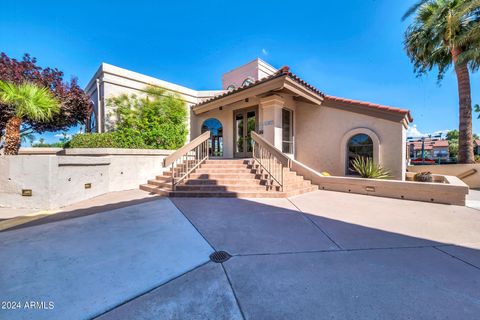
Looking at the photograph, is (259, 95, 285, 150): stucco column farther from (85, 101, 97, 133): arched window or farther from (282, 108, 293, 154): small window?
(85, 101, 97, 133): arched window

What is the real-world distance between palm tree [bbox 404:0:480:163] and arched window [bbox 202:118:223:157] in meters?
11.3

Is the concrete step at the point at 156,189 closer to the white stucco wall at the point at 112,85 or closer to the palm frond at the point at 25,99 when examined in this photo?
the palm frond at the point at 25,99

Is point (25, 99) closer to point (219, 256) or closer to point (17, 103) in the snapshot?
point (17, 103)

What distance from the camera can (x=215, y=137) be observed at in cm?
1041

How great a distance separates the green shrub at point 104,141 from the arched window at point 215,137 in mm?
3806

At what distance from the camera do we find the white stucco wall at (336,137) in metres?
6.95

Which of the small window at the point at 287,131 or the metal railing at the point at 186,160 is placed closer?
the metal railing at the point at 186,160

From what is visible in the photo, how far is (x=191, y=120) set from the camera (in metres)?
10.8

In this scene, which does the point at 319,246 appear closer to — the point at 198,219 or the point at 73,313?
the point at 198,219

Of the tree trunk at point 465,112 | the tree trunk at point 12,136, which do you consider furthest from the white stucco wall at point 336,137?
the tree trunk at point 12,136

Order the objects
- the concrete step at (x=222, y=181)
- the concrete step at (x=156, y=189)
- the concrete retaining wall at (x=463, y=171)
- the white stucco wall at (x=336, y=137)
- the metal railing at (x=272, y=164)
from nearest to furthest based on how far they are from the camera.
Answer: the metal railing at (x=272, y=164), the concrete step at (x=156, y=189), the concrete step at (x=222, y=181), the white stucco wall at (x=336, y=137), the concrete retaining wall at (x=463, y=171)

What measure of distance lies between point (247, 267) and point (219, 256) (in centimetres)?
43

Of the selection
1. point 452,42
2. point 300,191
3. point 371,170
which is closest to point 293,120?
point 371,170

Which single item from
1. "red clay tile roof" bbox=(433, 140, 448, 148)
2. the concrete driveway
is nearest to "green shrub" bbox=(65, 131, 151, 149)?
the concrete driveway
